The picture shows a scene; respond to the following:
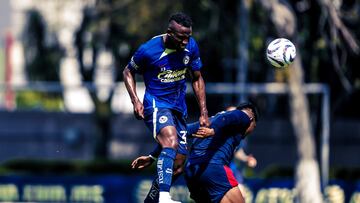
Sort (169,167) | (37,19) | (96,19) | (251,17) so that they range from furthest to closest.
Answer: (37,19) < (96,19) < (251,17) < (169,167)

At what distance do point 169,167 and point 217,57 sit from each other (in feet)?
66.6

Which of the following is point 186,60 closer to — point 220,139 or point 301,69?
point 220,139

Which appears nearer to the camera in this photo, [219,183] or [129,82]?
[129,82]

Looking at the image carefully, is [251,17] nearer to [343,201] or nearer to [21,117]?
[343,201]

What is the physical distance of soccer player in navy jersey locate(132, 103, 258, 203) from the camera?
44.7 feet

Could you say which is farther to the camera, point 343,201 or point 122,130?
point 122,130

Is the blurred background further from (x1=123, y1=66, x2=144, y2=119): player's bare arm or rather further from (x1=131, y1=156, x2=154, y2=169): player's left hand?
(x1=131, y1=156, x2=154, y2=169): player's left hand

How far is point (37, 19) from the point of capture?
35.5 m

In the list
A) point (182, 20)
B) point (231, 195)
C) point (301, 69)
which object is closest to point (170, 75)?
point (182, 20)

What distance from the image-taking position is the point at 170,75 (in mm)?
13539

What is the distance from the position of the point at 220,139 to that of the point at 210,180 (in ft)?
1.77

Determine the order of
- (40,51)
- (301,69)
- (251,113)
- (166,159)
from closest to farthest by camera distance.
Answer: (166,159) → (251,113) → (301,69) → (40,51)

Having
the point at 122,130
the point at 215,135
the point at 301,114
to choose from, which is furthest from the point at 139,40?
the point at 215,135

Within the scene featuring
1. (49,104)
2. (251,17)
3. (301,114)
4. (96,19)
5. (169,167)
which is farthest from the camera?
(49,104)
